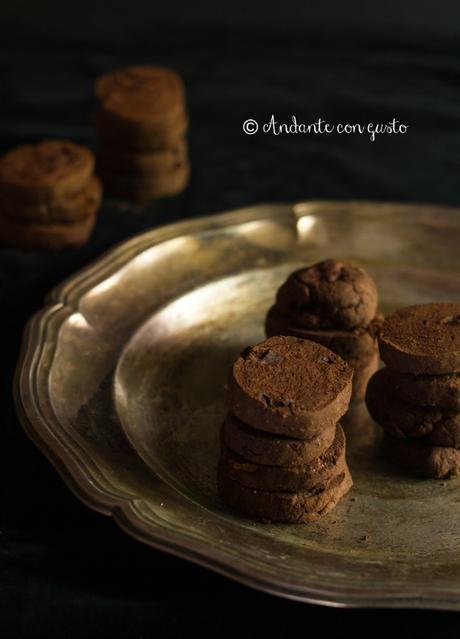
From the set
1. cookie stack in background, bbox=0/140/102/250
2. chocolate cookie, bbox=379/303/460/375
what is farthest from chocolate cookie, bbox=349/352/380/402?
cookie stack in background, bbox=0/140/102/250

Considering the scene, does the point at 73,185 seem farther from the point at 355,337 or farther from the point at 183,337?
the point at 355,337

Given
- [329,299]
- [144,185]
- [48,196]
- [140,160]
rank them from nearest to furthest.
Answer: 1. [329,299]
2. [48,196]
3. [140,160]
4. [144,185]

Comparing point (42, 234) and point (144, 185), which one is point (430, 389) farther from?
point (144, 185)

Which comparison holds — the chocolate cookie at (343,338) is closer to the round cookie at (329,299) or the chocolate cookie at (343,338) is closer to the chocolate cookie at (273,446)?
the round cookie at (329,299)

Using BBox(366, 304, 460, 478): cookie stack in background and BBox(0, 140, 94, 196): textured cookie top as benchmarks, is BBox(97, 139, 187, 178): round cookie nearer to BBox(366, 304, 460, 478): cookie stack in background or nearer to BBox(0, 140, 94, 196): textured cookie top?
BBox(0, 140, 94, 196): textured cookie top

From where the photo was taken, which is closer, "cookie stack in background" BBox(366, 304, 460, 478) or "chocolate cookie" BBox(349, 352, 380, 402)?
"cookie stack in background" BBox(366, 304, 460, 478)

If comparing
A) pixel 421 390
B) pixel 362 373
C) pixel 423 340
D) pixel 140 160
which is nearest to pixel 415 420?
pixel 421 390
